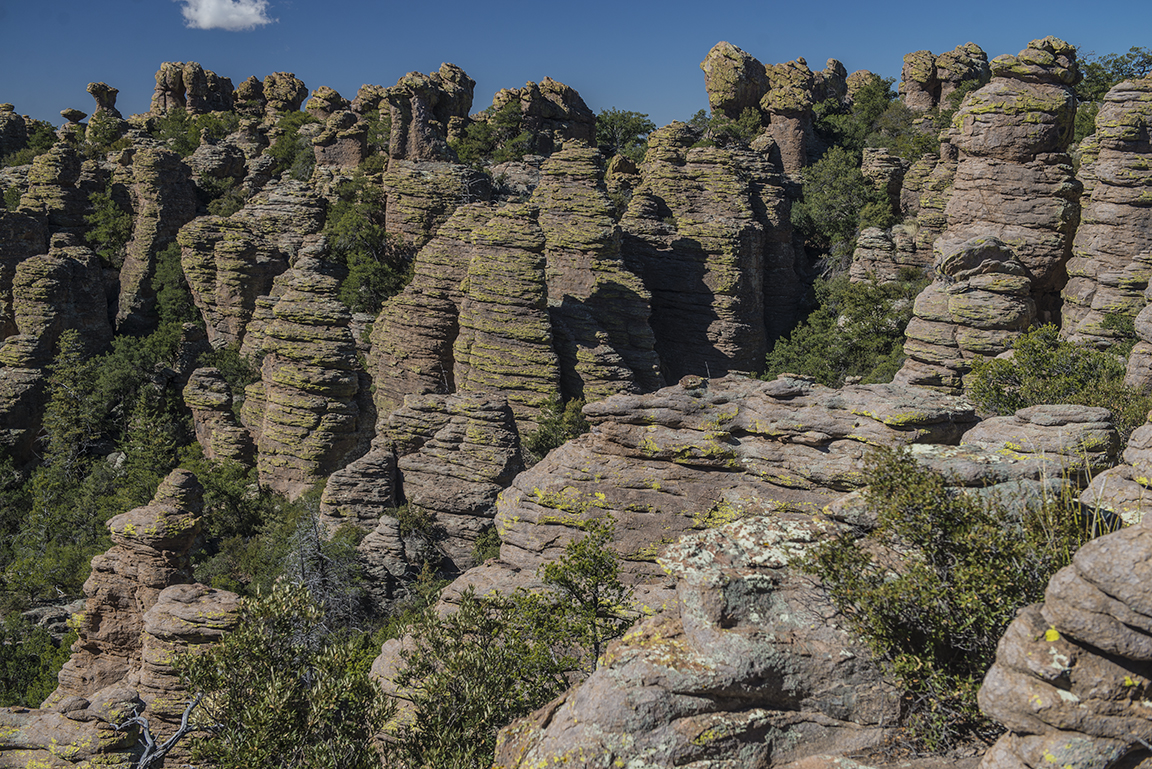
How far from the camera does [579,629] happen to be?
14.3 m

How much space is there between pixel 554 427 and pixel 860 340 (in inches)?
648

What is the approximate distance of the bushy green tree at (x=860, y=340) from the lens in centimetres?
3728

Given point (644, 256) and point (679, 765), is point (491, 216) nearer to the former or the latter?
point (644, 256)

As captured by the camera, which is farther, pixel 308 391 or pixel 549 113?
pixel 549 113

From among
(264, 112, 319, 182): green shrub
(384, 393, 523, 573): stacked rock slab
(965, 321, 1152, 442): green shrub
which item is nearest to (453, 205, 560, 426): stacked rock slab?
(384, 393, 523, 573): stacked rock slab

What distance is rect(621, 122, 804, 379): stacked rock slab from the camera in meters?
44.7

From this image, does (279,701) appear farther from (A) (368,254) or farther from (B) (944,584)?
(A) (368,254)

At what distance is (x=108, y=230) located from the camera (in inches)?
2046

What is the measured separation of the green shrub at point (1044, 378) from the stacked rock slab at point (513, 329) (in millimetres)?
16990

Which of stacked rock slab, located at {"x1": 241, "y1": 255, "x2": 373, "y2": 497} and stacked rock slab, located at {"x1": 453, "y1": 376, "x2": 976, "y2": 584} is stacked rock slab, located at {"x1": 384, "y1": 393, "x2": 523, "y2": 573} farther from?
stacked rock slab, located at {"x1": 453, "y1": 376, "x2": 976, "y2": 584}

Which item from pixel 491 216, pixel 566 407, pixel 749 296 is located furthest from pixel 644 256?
pixel 566 407

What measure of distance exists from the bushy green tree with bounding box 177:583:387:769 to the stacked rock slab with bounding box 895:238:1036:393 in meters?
20.7

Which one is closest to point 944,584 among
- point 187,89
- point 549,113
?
point 549,113

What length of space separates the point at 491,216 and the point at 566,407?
1054cm
